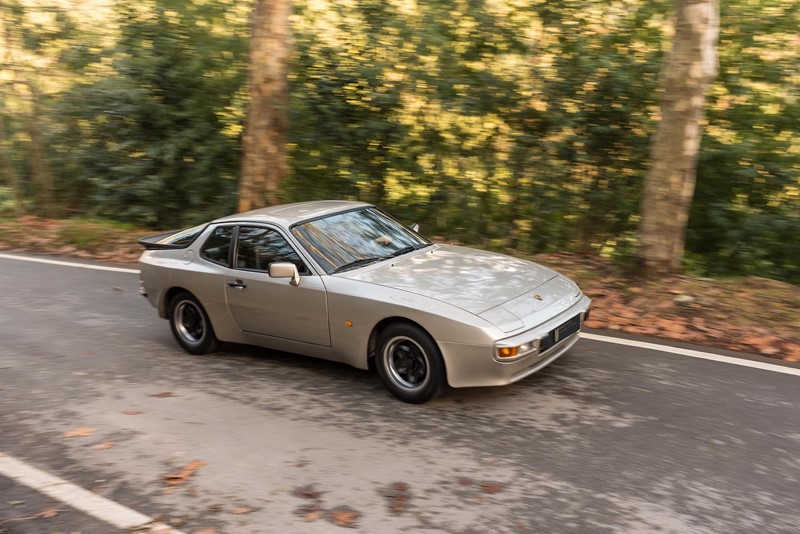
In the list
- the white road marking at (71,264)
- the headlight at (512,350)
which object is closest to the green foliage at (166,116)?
the white road marking at (71,264)

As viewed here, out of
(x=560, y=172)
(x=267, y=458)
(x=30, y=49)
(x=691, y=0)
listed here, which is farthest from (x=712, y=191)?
Result: (x=30, y=49)

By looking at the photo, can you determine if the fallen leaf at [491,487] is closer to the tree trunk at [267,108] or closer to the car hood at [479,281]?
the car hood at [479,281]

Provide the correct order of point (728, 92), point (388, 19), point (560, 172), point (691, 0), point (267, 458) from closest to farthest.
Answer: point (267, 458), point (691, 0), point (728, 92), point (560, 172), point (388, 19)

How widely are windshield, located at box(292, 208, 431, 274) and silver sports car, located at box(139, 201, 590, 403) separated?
0.01 m

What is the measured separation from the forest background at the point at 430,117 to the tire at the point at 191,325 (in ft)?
17.7

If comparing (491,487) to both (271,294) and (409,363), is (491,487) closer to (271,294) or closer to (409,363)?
(409,363)

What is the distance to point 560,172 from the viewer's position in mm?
10469

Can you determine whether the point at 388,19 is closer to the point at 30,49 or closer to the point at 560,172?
the point at 560,172

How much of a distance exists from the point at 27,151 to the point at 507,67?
11.3 metres

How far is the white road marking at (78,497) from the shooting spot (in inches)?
155

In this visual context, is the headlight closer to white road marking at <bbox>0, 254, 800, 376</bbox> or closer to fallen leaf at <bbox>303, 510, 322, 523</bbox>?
fallen leaf at <bbox>303, 510, 322, 523</bbox>

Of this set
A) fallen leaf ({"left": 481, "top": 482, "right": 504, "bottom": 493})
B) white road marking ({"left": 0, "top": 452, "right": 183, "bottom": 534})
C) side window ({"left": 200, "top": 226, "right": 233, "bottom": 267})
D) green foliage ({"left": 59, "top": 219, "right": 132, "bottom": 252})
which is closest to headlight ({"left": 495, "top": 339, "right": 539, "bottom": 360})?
fallen leaf ({"left": 481, "top": 482, "right": 504, "bottom": 493})

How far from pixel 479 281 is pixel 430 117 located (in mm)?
6296

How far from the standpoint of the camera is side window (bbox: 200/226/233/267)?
662 cm
